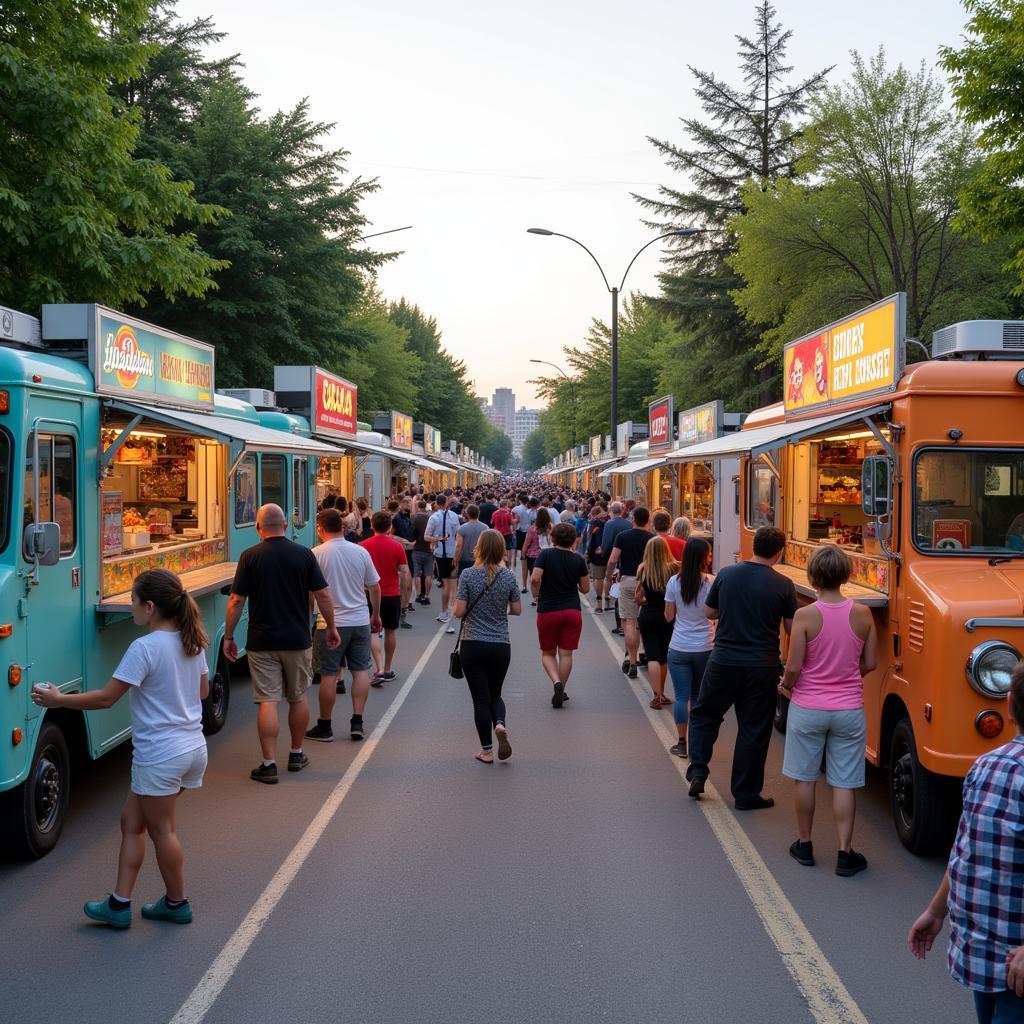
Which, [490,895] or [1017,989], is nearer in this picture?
[1017,989]

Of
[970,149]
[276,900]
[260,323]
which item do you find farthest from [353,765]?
[970,149]

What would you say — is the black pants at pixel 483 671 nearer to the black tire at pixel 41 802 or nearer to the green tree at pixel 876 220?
the black tire at pixel 41 802

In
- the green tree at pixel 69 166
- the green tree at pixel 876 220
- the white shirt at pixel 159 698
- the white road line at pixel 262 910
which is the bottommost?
the white road line at pixel 262 910

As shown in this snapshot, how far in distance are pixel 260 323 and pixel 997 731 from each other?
26.3 metres

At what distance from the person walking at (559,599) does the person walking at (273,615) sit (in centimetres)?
290

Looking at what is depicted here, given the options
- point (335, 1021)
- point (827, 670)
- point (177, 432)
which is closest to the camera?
point (335, 1021)

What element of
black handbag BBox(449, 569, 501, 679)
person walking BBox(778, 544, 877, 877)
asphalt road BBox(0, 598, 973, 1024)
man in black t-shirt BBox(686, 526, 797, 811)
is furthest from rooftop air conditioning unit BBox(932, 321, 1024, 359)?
black handbag BBox(449, 569, 501, 679)

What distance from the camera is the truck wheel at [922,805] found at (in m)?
6.02

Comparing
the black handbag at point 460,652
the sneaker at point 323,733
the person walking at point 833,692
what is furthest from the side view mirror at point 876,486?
the sneaker at point 323,733

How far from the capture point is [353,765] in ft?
27.1

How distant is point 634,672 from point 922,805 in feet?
21.2

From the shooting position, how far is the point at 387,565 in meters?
11.5

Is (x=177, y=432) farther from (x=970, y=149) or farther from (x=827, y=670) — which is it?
(x=970, y=149)

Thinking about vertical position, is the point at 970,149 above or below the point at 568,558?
above
